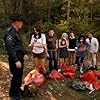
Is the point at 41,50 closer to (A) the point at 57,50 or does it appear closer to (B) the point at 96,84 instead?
(A) the point at 57,50

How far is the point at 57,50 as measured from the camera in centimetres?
1002

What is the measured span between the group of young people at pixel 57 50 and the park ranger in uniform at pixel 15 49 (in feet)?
6.90

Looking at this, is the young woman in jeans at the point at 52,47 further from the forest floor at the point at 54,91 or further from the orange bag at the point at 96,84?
the orange bag at the point at 96,84

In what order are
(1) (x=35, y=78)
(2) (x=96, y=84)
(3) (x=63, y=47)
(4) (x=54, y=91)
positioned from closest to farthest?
(1) (x=35, y=78)
(4) (x=54, y=91)
(2) (x=96, y=84)
(3) (x=63, y=47)

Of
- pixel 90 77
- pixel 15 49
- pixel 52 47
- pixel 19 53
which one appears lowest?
pixel 90 77

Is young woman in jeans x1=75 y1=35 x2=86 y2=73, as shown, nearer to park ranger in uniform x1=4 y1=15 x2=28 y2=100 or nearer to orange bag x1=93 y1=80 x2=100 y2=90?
orange bag x1=93 y1=80 x2=100 y2=90

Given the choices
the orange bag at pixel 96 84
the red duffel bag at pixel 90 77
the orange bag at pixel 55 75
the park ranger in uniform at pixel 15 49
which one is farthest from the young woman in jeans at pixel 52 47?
the park ranger in uniform at pixel 15 49

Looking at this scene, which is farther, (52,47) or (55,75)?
(52,47)

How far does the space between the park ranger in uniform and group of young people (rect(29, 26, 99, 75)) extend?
210 cm

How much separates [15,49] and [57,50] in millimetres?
3772

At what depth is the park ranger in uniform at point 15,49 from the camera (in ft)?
20.1

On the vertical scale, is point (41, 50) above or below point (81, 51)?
above

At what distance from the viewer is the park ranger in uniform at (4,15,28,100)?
612 cm

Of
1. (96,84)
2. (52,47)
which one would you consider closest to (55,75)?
(52,47)
